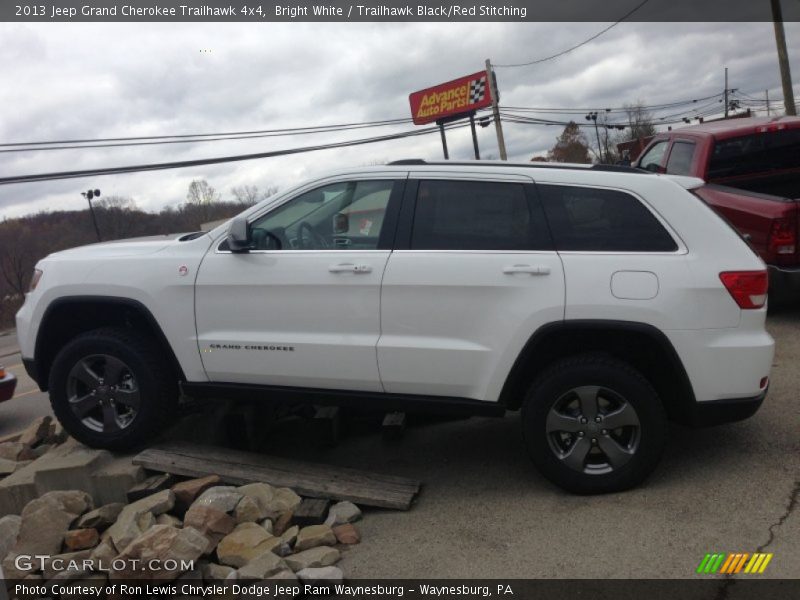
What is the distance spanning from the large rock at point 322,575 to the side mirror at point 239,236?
6.34 ft

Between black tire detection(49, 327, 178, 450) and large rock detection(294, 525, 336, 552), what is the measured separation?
4.75 feet

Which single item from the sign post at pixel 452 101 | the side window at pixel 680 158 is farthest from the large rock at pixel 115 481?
the sign post at pixel 452 101

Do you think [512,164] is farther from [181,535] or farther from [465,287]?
[181,535]

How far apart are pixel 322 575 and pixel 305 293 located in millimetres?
1605

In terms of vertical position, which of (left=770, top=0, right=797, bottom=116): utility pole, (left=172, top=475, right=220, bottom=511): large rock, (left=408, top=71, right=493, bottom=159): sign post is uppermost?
(left=408, top=71, right=493, bottom=159): sign post

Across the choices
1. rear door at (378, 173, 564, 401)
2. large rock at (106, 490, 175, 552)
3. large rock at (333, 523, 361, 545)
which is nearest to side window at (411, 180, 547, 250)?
rear door at (378, 173, 564, 401)

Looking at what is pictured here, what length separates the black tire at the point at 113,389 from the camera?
14.6 ft

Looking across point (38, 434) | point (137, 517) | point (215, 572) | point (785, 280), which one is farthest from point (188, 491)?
point (785, 280)

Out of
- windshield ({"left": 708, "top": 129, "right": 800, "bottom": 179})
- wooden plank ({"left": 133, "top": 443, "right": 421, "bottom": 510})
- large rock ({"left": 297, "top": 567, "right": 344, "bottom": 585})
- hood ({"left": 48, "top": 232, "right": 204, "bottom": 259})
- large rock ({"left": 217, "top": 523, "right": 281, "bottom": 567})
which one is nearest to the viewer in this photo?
large rock ({"left": 297, "top": 567, "right": 344, "bottom": 585})

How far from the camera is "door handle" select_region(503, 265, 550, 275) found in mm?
3742

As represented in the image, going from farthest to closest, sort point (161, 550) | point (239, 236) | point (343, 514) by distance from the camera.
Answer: point (239, 236), point (343, 514), point (161, 550)

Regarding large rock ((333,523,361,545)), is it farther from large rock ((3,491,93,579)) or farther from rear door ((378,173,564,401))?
large rock ((3,491,93,579))

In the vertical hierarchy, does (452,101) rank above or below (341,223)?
above

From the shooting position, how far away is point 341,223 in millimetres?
4238
